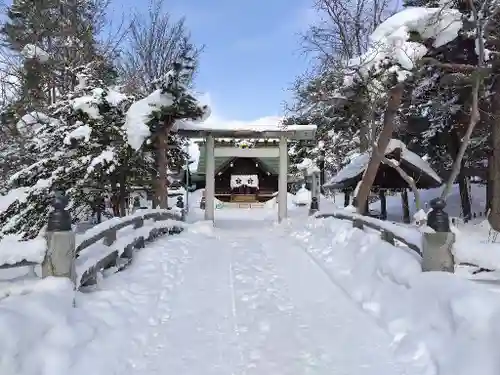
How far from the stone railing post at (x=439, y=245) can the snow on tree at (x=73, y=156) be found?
36.8 ft

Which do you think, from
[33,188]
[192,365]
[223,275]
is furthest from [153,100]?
[192,365]

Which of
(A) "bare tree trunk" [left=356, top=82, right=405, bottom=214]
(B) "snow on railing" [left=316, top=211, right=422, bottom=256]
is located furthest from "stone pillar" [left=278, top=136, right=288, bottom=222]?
(B) "snow on railing" [left=316, top=211, right=422, bottom=256]

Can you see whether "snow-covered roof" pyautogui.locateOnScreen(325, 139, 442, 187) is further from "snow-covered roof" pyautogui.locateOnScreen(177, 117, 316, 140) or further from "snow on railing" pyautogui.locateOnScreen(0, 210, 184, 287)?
"snow on railing" pyautogui.locateOnScreen(0, 210, 184, 287)

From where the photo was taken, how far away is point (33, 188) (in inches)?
577

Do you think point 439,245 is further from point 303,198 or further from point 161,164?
point 303,198

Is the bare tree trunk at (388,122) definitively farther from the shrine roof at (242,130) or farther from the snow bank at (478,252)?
the snow bank at (478,252)

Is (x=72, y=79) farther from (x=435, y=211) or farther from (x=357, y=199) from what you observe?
(x=435, y=211)

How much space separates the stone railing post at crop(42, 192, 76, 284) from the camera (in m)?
5.20

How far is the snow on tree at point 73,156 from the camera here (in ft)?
48.8

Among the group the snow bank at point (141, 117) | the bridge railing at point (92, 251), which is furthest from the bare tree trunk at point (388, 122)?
the bridge railing at point (92, 251)

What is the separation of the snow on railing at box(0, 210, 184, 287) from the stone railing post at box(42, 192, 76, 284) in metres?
0.10

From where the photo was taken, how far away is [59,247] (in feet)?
17.1

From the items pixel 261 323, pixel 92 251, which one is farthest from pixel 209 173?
pixel 261 323

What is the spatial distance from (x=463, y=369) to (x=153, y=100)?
13858 mm
